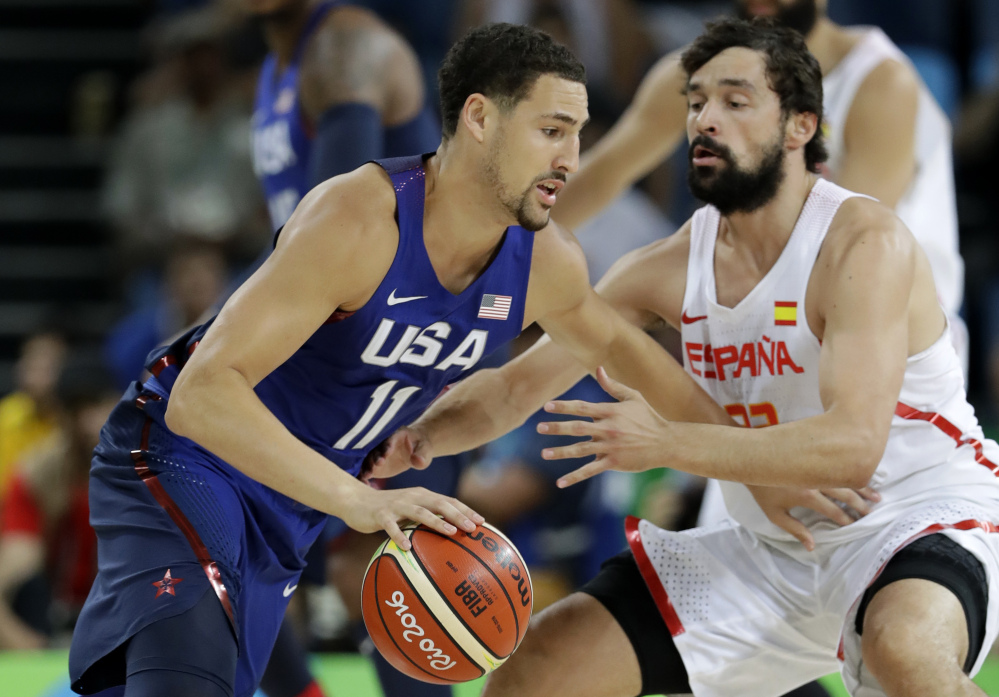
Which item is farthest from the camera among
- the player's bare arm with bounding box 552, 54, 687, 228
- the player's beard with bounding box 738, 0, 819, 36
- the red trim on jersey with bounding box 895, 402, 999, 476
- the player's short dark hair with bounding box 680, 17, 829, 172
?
the player's bare arm with bounding box 552, 54, 687, 228

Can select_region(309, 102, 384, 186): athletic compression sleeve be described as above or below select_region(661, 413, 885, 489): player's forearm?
above

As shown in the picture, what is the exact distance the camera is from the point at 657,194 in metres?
9.34

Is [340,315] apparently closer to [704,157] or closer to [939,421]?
[704,157]

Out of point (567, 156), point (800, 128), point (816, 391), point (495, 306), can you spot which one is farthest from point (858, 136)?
point (495, 306)

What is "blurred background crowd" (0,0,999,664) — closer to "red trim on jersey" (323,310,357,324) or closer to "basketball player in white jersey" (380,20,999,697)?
"basketball player in white jersey" (380,20,999,697)

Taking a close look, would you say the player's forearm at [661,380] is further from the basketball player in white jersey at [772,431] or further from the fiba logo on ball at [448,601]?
the fiba logo on ball at [448,601]

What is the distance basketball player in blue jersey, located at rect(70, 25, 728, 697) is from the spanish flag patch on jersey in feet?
1.02

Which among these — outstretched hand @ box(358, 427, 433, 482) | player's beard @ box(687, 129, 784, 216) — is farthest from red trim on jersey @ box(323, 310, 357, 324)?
player's beard @ box(687, 129, 784, 216)

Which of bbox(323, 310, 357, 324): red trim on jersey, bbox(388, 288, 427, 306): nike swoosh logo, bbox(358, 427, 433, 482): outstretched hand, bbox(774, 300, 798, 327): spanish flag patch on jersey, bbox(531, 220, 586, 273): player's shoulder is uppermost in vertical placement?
bbox(531, 220, 586, 273): player's shoulder

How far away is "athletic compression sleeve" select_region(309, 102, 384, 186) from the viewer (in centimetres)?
442

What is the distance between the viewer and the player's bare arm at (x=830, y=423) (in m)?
3.16

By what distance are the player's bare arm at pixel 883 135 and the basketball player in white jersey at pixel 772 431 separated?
0.58 meters

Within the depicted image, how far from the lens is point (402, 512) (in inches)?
109

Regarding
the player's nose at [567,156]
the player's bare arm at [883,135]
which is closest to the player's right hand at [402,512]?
the player's nose at [567,156]
